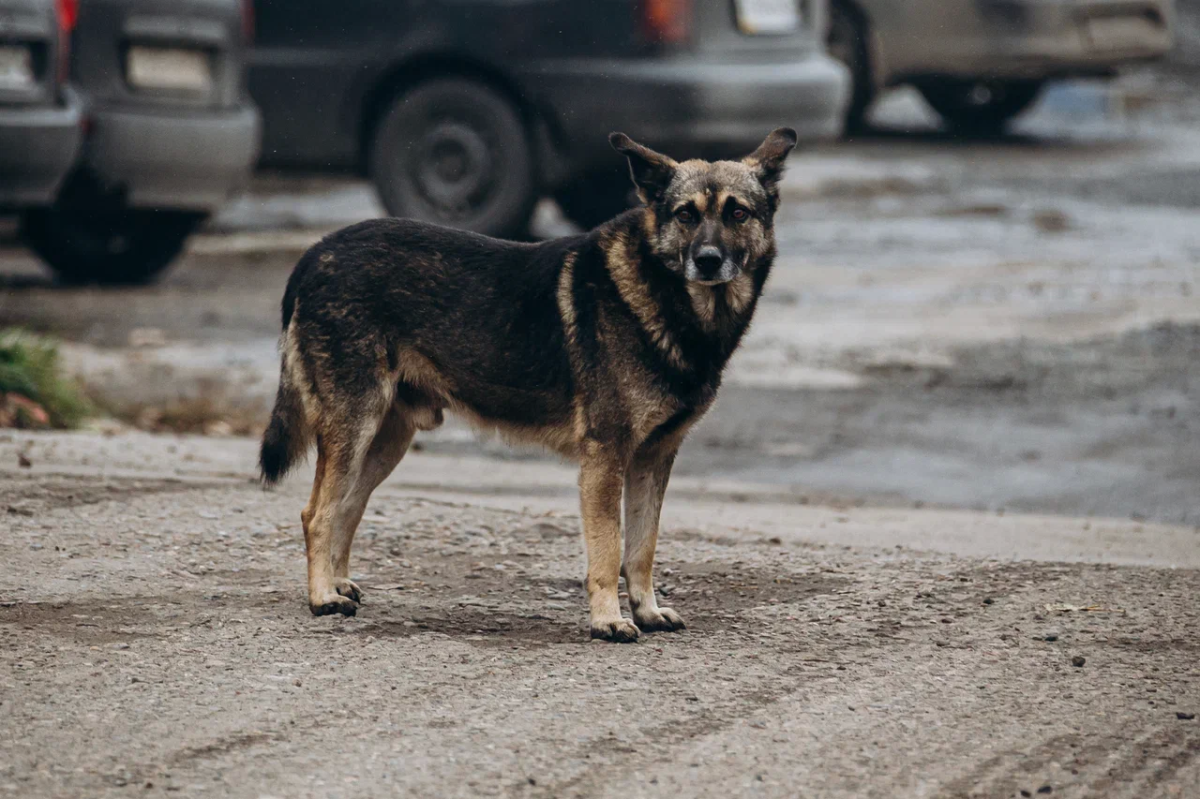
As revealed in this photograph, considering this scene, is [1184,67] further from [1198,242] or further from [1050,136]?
[1198,242]

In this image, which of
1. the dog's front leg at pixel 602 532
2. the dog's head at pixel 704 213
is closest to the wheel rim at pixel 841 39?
the dog's head at pixel 704 213

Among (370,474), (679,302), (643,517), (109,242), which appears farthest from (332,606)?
(109,242)

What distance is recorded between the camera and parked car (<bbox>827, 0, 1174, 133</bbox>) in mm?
16109

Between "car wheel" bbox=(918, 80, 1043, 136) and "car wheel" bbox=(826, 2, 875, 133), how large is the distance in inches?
58.4

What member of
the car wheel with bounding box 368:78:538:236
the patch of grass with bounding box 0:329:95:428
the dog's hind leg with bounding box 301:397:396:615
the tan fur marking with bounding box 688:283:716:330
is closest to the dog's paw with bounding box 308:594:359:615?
the dog's hind leg with bounding box 301:397:396:615

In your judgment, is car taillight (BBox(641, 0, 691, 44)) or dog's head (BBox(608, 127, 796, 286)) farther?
car taillight (BBox(641, 0, 691, 44))

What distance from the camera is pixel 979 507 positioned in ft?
24.3

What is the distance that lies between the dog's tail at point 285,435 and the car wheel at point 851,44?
1193 cm

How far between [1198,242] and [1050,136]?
19.2 ft

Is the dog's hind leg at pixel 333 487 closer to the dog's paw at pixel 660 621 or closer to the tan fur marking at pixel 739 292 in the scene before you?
the dog's paw at pixel 660 621

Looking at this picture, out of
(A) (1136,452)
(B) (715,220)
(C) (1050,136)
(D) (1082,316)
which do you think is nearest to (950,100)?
(C) (1050,136)

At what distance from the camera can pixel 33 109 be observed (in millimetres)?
9203

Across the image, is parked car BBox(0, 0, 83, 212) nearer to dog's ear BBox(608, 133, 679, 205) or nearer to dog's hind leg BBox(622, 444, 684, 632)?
dog's ear BBox(608, 133, 679, 205)

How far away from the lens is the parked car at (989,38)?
52.9ft
